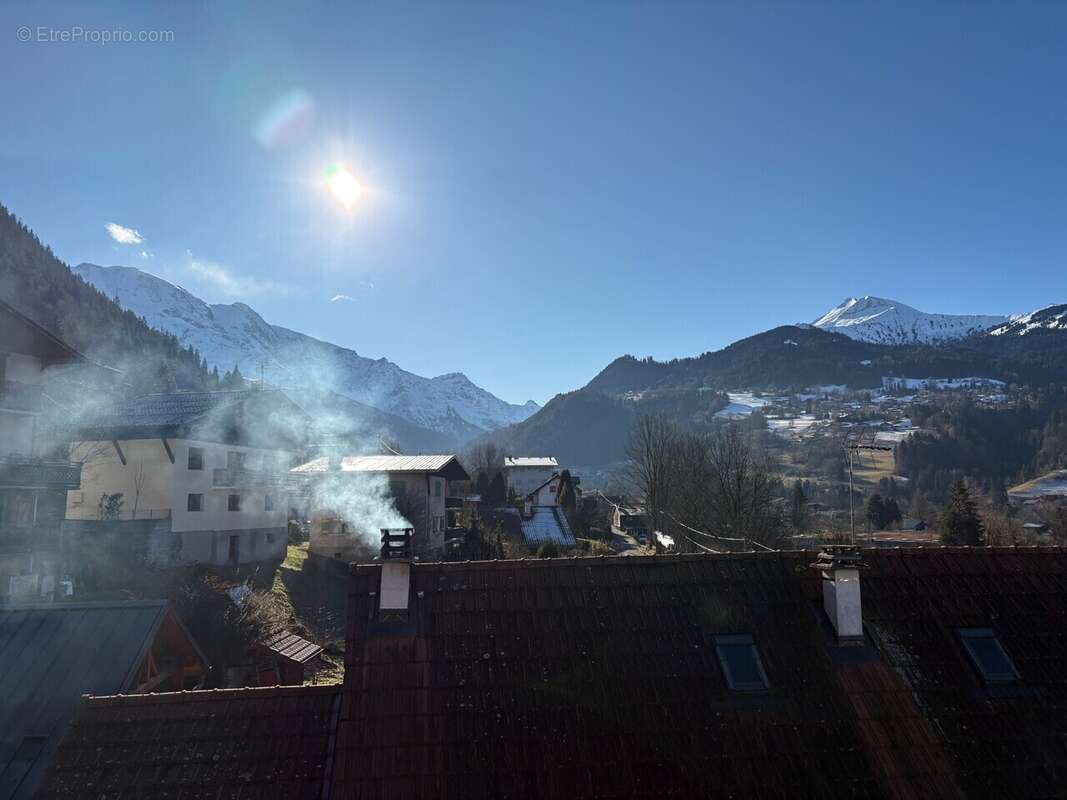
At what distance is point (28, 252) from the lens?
101250 millimetres

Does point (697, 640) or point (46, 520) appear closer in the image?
point (697, 640)

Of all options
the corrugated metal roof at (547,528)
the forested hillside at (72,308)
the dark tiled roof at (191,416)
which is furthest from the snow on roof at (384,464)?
the forested hillside at (72,308)

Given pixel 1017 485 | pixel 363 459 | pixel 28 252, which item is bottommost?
pixel 1017 485

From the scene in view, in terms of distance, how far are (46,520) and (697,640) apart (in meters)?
22.7

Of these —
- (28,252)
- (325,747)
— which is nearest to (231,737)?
(325,747)

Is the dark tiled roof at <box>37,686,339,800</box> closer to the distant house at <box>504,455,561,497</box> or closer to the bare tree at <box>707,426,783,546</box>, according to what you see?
the bare tree at <box>707,426,783,546</box>

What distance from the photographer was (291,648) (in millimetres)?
18812

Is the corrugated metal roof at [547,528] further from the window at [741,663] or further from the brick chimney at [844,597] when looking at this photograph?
the window at [741,663]

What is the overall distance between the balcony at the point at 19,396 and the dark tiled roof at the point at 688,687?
60.0 feet

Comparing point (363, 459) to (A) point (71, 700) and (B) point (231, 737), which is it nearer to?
(A) point (71, 700)

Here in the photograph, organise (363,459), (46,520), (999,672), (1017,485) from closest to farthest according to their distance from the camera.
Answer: (999,672)
(46,520)
(363,459)
(1017,485)

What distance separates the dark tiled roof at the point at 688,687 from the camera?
759cm

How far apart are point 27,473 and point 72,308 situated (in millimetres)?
102382

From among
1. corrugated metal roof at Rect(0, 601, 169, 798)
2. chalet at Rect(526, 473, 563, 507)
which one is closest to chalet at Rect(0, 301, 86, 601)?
corrugated metal roof at Rect(0, 601, 169, 798)
